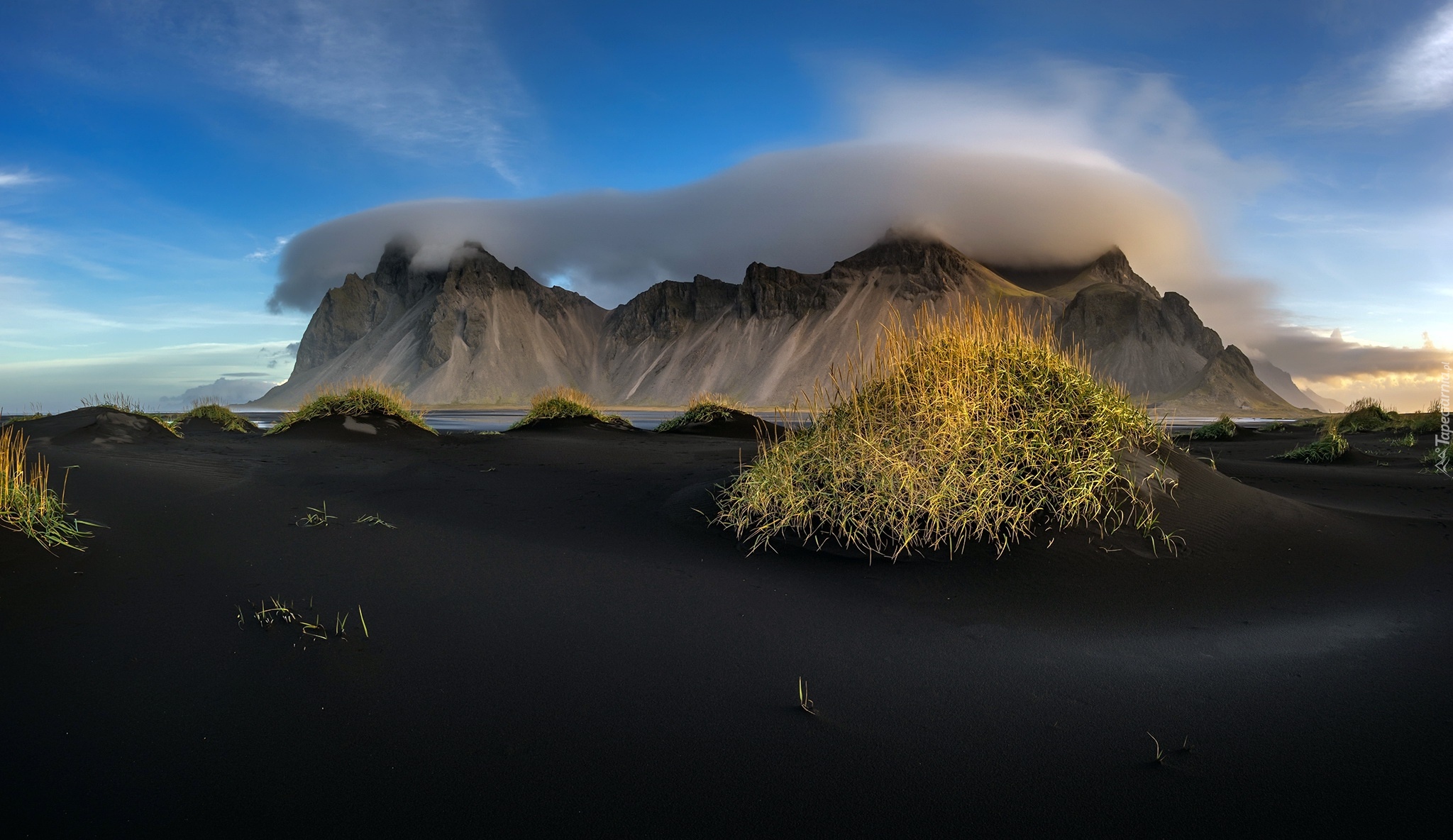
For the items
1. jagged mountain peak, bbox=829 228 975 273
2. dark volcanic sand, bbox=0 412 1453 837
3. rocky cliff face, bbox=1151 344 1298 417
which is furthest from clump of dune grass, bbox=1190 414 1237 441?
jagged mountain peak, bbox=829 228 975 273

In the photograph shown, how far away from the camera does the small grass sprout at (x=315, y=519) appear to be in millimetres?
5594

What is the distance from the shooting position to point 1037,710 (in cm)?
282

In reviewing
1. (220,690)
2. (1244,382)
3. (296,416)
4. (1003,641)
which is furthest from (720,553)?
(1244,382)

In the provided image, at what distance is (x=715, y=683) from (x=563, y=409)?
565 inches

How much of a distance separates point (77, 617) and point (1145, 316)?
90581 mm

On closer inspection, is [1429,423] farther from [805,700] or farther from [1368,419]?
[805,700]

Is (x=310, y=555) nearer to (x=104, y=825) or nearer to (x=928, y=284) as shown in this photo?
(x=104, y=825)

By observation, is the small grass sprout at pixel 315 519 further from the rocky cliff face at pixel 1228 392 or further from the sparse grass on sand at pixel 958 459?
the rocky cliff face at pixel 1228 392

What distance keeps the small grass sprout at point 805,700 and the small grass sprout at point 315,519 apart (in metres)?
4.33

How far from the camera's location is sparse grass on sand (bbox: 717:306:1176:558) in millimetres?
5000

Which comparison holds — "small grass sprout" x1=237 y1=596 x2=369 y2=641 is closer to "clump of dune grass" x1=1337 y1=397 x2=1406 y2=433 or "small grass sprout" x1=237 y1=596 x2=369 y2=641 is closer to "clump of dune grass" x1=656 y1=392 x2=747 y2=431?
"clump of dune grass" x1=656 y1=392 x2=747 y2=431

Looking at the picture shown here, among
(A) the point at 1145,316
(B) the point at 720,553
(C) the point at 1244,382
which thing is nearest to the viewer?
(B) the point at 720,553

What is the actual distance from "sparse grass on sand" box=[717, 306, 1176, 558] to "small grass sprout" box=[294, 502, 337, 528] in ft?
10.4

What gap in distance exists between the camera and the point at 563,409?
16.8 metres
